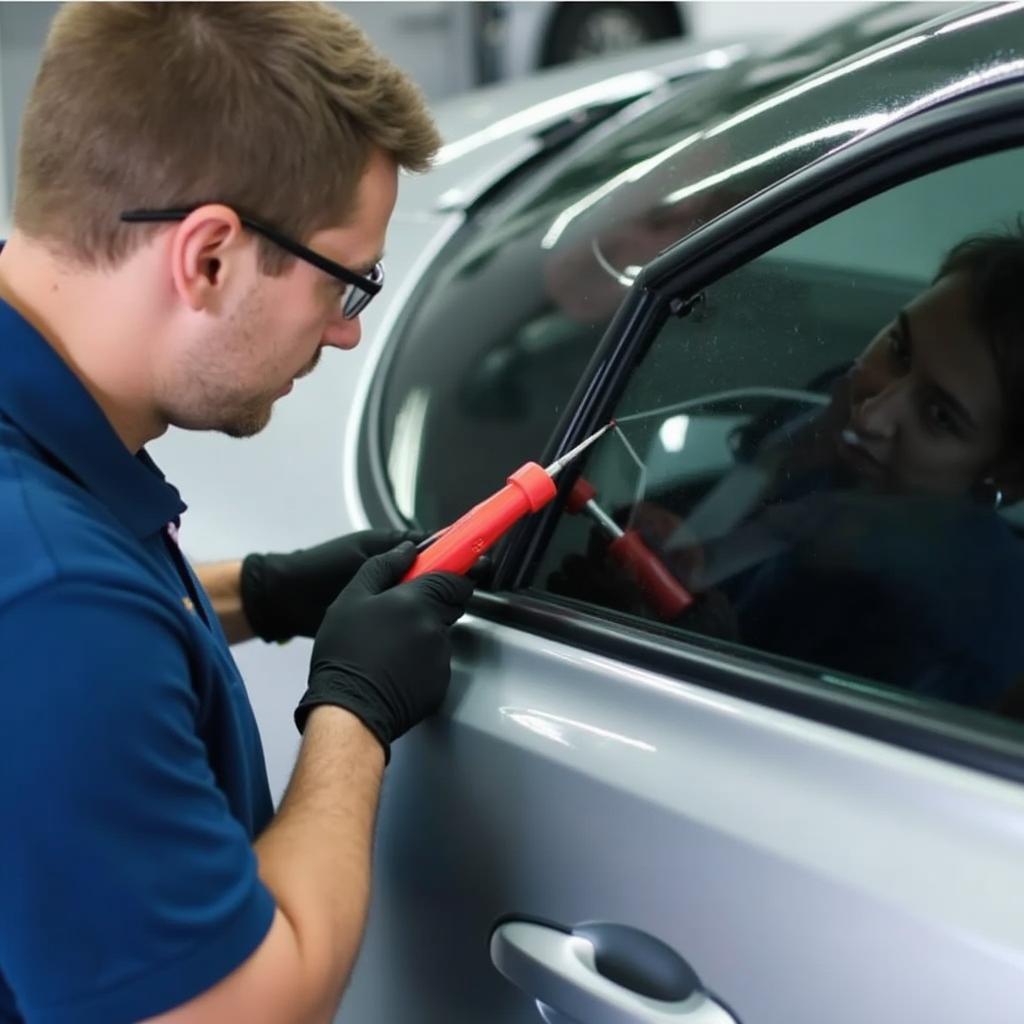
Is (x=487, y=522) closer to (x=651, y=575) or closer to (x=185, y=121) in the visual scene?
(x=651, y=575)

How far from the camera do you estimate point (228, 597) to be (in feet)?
5.12

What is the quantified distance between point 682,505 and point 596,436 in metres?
0.11

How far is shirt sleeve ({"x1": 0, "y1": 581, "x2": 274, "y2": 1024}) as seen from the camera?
819 mm

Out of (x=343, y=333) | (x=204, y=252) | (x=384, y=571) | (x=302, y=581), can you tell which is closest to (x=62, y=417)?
(x=204, y=252)

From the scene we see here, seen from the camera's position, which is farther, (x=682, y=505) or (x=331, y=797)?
(x=682, y=505)

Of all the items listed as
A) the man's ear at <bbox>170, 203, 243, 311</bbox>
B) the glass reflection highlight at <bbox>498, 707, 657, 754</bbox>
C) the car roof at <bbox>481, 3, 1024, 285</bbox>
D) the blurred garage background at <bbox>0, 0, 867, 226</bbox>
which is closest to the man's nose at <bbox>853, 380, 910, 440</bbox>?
the car roof at <bbox>481, 3, 1024, 285</bbox>

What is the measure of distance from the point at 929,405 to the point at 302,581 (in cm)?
73

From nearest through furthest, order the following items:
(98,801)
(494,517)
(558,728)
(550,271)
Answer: (98,801)
(558,728)
(494,517)
(550,271)

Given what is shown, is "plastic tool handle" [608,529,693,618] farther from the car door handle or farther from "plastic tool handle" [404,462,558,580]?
the car door handle

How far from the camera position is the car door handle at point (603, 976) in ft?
Answer: 3.35

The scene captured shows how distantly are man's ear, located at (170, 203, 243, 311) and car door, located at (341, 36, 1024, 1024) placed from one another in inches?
15.3

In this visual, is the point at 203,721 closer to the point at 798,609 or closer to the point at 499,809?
the point at 499,809

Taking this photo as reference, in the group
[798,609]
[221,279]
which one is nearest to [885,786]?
[798,609]

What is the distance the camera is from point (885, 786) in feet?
3.11
